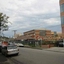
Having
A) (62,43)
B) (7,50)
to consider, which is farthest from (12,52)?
(62,43)

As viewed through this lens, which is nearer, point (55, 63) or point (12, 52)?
point (55, 63)

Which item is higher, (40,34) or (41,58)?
(40,34)

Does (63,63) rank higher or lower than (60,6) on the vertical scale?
lower

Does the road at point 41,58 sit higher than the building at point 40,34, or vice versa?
the building at point 40,34

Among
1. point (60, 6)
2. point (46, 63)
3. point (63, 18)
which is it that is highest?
point (60, 6)

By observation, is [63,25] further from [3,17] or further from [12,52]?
[12,52]

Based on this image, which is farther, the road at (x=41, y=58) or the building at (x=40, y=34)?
the building at (x=40, y=34)

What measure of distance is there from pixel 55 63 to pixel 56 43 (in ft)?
132

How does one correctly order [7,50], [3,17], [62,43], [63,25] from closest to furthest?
1. [7,50]
2. [3,17]
3. [62,43]
4. [63,25]

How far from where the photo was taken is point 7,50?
30141 mm

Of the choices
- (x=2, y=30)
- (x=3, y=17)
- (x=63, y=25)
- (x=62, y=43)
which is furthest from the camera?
(x=63, y=25)

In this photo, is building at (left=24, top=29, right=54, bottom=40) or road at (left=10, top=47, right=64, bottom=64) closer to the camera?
road at (left=10, top=47, right=64, bottom=64)

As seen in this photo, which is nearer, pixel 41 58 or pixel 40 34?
pixel 41 58

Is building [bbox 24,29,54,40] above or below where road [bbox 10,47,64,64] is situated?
above
